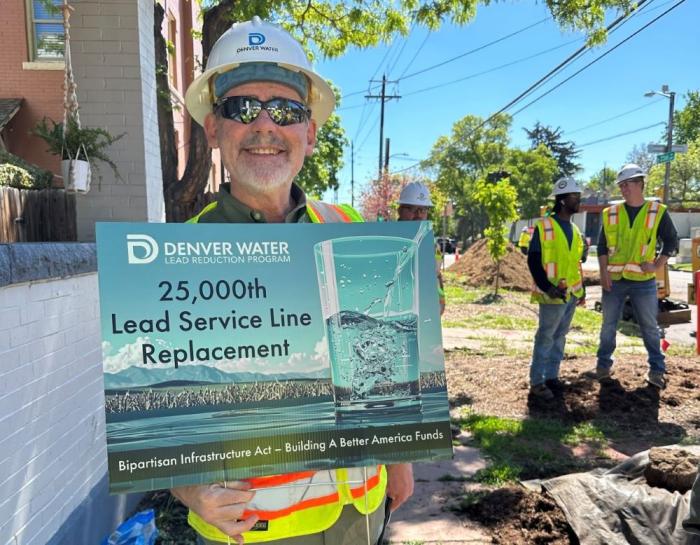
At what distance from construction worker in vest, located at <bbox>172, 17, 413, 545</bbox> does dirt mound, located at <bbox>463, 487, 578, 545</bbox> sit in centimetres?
165

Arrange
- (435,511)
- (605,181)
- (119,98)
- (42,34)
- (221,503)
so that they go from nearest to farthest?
(221,503) < (435,511) < (119,98) < (42,34) < (605,181)

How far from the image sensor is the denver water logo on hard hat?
1656 mm

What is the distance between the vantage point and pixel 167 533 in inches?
126

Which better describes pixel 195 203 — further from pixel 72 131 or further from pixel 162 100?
pixel 72 131

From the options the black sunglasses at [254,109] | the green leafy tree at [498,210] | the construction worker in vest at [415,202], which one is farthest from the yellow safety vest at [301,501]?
the green leafy tree at [498,210]

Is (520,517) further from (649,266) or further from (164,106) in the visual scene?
(164,106)

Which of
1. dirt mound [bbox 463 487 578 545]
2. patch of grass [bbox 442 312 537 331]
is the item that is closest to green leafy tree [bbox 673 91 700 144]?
patch of grass [bbox 442 312 537 331]

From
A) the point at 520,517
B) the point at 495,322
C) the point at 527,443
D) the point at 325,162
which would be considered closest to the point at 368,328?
the point at 520,517

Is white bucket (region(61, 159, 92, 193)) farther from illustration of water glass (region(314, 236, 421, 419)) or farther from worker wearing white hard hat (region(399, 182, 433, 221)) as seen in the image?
worker wearing white hard hat (region(399, 182, 433, 221))

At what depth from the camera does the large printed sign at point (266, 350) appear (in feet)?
4.29

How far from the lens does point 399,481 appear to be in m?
1.81

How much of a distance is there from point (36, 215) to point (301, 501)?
307cm

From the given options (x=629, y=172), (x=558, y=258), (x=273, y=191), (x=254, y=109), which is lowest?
(x=558, y=258)

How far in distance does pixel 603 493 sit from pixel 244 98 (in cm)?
300
